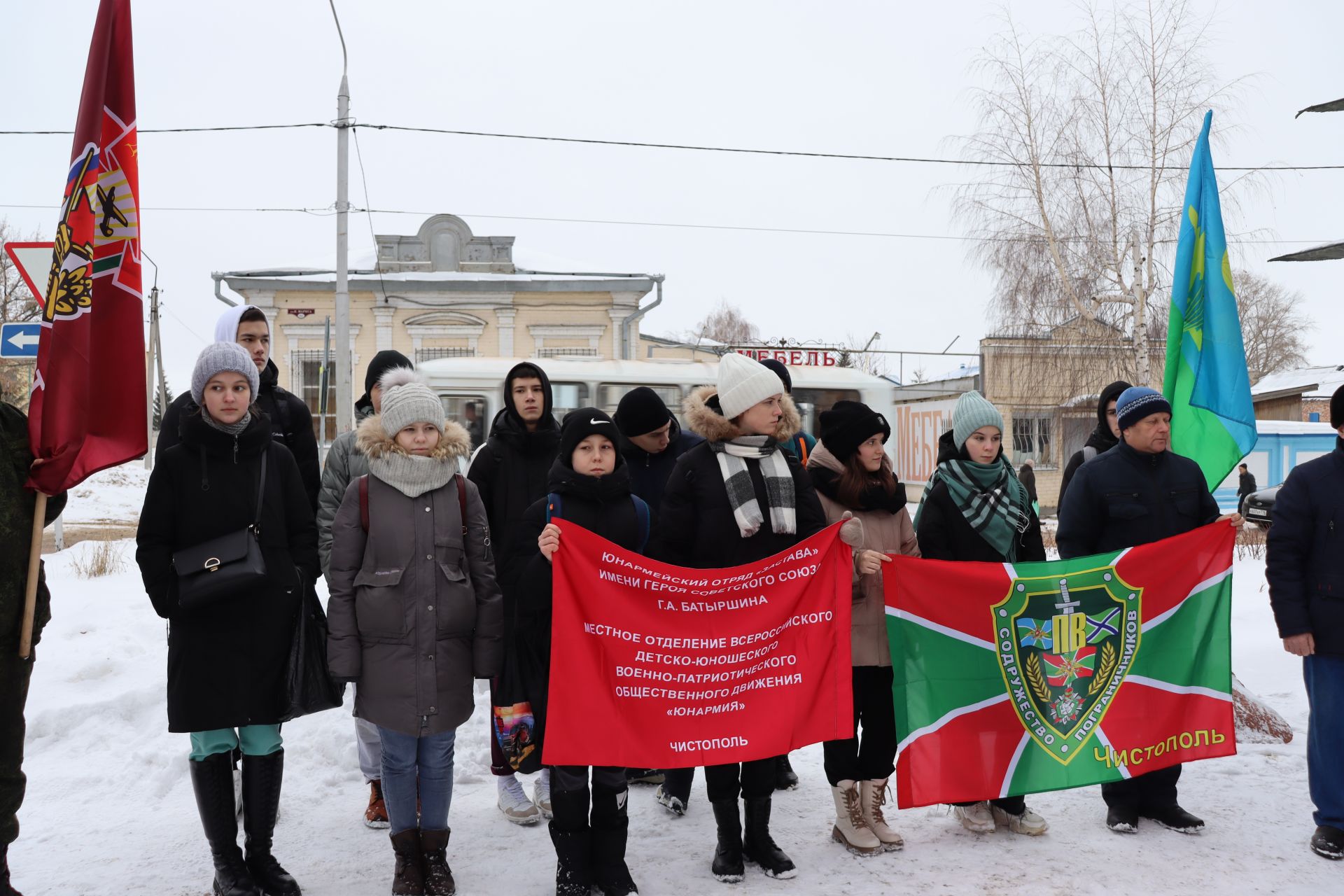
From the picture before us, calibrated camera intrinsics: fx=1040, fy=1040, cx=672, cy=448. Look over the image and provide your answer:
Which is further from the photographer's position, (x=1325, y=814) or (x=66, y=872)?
(x=1325, y=814)

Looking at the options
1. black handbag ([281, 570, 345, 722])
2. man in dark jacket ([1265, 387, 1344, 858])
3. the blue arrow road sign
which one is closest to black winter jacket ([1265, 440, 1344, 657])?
man in dark jacket ([1265, 387, 1344, 858])

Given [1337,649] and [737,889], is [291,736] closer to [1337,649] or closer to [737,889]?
[737,889]

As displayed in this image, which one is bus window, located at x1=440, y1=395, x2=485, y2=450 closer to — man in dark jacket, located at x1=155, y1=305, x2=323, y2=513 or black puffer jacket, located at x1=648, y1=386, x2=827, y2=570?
man in dark jacket, located at x1=155, y1=305, x2=323, y2=513

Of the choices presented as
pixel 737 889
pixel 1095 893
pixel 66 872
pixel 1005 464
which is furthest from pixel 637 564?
pixel 66 872

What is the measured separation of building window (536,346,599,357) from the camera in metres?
29.6

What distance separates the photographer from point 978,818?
16.0 feet

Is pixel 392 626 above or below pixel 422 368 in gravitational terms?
below

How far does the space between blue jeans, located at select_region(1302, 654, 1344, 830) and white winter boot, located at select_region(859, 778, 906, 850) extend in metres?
1.89

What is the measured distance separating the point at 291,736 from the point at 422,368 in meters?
13.0

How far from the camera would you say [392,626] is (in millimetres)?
4059

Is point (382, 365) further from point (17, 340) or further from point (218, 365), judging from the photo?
point (17, 340)

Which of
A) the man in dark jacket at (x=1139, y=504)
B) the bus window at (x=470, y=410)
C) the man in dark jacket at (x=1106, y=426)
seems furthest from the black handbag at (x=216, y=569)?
the bus window at (x=470, y=410)

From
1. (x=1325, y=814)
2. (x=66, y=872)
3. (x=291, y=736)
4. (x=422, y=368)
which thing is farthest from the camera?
(x=422, y=368)

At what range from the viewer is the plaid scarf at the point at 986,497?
4.88 metres
